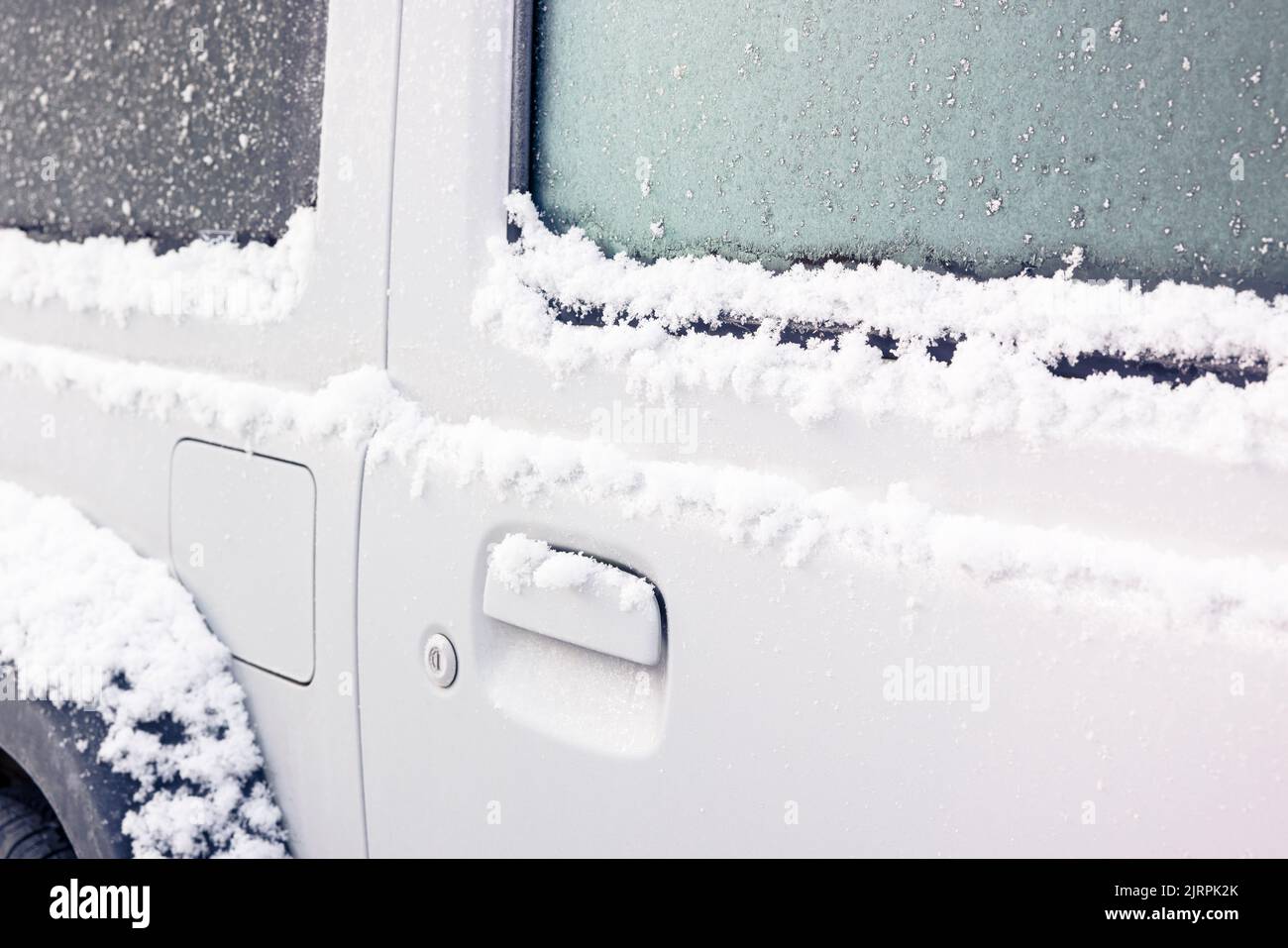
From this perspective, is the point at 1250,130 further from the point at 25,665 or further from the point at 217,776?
the point at 25,665

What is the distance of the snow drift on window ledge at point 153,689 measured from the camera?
4.81 feet

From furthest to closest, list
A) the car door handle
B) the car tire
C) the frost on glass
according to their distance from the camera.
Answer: the car tire → the car door handle → the frost on glass

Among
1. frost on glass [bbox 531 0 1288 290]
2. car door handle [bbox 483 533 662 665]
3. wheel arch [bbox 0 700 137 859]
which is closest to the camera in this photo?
frost on glass [bbox 531 0 1288 290]

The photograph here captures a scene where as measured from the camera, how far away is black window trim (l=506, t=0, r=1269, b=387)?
87 cm

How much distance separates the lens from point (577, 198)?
1.24 metres

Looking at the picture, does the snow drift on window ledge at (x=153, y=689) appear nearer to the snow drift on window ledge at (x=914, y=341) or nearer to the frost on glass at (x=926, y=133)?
the snow drift on window ledge at (x=914, y=341)

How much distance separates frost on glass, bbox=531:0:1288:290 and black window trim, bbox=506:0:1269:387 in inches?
0.7

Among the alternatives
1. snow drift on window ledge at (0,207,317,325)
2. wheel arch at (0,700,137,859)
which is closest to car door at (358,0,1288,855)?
snow drift on window ledge at (0,207,317,325)

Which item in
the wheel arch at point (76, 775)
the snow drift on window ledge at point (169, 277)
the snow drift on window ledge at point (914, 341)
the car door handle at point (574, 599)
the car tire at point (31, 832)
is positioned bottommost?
the car tire at point (31, 832)

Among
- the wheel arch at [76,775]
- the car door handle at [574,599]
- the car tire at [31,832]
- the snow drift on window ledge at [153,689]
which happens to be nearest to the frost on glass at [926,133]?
the car door handle at [574,599]

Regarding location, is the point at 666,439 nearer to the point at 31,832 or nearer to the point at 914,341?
the point at 914,341

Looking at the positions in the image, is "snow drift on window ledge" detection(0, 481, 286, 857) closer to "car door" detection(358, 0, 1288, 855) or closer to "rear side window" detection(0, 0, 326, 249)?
"car door" detection(358, 0, 1288, 855)
